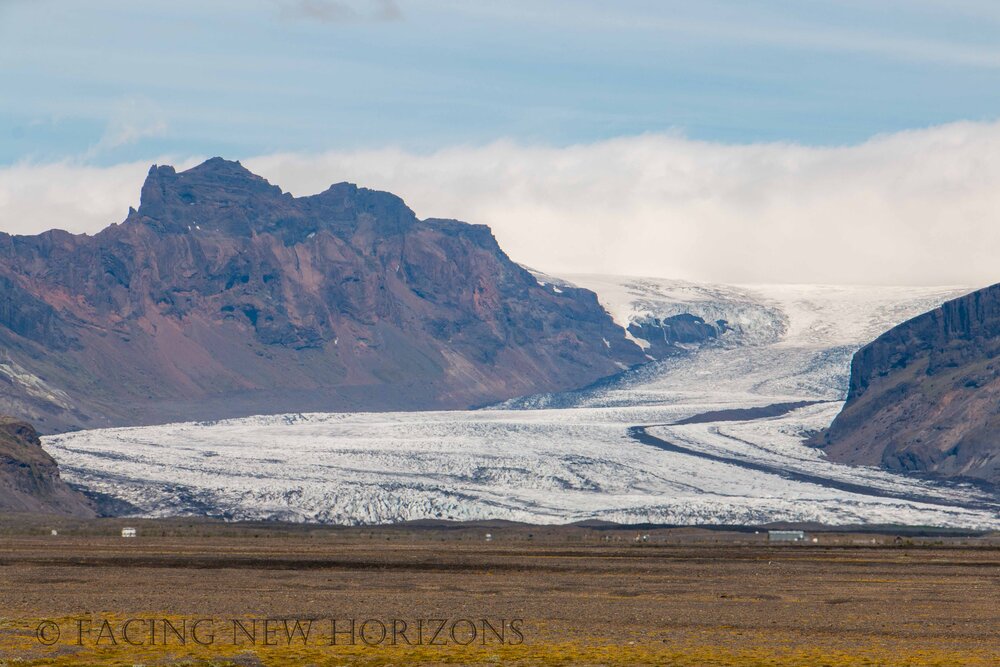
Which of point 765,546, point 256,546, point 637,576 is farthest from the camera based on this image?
point 765,546

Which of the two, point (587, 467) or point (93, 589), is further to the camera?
point (587, 467)

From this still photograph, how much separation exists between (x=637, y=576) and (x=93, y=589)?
805 inches

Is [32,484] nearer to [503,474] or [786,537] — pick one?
[503,474]

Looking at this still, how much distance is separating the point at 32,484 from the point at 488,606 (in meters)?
90.4

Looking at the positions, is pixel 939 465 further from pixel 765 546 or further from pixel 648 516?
pixel 765 546


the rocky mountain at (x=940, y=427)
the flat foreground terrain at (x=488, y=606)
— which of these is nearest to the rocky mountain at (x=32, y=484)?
the flat foreground terrain at (x=488, y=606)

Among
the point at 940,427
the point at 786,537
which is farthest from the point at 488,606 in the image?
the point at 940,427

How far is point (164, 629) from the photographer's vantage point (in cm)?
4000

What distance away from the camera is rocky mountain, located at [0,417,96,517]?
127125mm

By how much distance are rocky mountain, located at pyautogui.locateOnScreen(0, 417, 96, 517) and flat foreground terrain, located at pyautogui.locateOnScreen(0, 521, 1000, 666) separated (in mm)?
45022

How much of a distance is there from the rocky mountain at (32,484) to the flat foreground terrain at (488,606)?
4502 centimetres

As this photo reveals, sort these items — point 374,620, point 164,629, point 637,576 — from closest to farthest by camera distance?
point 164,629, point 374,620, point 637,576

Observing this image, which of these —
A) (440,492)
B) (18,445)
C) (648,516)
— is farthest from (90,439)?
(648,516)

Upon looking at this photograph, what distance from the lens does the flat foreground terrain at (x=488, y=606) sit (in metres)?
36.9
